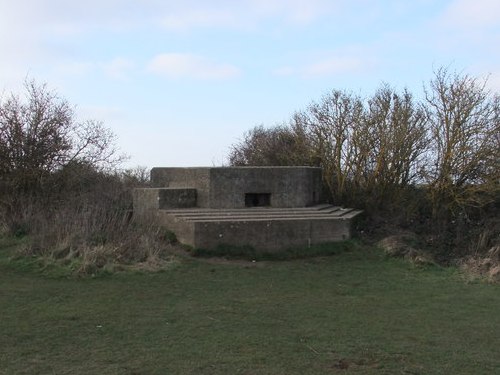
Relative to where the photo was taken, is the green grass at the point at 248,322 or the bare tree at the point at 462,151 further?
the bare tree at the point at 462,151

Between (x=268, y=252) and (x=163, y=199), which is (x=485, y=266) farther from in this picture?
(x=163, y=199)

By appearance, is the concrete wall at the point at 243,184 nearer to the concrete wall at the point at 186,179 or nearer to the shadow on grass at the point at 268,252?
the concrete wall at the point at 186,179

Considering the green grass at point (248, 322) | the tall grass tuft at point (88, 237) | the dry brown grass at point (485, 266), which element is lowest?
the green grass at point (248, 322)

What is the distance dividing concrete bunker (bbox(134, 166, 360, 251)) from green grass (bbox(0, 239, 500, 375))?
1420 mm

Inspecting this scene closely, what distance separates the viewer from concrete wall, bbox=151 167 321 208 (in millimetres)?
13445

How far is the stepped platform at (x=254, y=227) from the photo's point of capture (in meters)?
11.8

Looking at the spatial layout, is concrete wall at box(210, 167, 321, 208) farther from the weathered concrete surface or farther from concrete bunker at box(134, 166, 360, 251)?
the weathered concrete surface

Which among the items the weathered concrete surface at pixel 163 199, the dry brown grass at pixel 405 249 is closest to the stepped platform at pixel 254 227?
the weathered concrete surface at pixel 163 199

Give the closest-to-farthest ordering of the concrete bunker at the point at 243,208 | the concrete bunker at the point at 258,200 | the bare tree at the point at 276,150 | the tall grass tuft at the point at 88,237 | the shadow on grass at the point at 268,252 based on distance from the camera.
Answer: the tall grass tuft at the point at 88,237
the shadow on grass at the point at 268,252
the concrete bunker at the point at 243,208
the concrete bunker at the point at 258,200
the bare tree at the point at 276,150

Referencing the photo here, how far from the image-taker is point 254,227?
473 inches

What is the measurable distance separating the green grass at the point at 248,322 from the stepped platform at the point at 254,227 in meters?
1.24

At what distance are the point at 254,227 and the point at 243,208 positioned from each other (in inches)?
64.1

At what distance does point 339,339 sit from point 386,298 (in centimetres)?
262

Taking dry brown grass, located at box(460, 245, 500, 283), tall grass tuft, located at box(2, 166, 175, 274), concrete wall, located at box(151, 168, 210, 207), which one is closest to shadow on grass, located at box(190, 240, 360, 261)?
tall grass tuft, located at box(2, 166, 175, 274)
